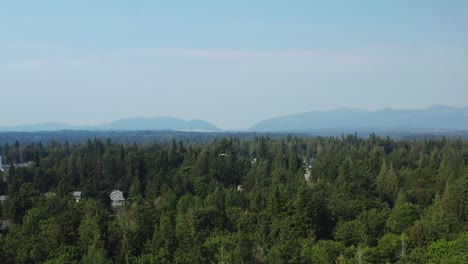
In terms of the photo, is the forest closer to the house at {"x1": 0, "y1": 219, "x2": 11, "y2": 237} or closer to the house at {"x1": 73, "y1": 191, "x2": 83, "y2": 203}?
the house at {"x1": 0, "y1": 219, "x2": 11, "y2": 237}

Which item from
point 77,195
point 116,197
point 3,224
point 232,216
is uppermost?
point 232,216

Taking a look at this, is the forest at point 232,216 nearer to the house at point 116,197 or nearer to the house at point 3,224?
the house at point 3,224

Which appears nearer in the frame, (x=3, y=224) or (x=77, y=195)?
(x=3, y=224)

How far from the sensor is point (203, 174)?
43844mm

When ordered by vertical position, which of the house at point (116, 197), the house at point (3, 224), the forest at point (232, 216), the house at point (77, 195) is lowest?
the house at point (3, 224)

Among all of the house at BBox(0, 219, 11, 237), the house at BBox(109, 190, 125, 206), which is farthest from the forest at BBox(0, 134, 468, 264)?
the house at BBox(109, 190, 125, 206)

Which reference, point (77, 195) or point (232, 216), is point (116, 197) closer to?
point (77, 195)

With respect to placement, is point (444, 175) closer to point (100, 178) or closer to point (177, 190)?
point (177, 190)

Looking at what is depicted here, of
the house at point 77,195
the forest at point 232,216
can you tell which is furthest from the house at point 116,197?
the house at point 77,195

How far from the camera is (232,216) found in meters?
25.6

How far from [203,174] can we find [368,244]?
77.6ft

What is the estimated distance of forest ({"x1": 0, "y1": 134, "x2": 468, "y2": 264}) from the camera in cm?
1895

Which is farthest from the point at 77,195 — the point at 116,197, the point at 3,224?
the point at 3,224

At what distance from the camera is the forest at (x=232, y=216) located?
1895 centimetres
